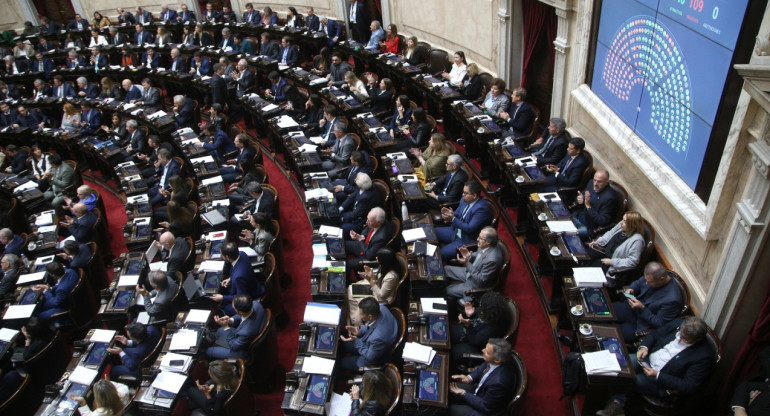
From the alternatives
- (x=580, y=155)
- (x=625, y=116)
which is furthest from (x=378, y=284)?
(x=625, y=116)

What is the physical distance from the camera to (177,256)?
278 inches

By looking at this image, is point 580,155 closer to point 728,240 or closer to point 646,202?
point 646,202

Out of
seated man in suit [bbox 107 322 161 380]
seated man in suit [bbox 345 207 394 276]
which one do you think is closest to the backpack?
seated man in suit [bbox 345 207 394 276]

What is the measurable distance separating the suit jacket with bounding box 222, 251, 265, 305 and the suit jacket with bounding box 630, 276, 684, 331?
4.20 metres

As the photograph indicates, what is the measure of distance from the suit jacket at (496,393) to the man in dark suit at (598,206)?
105 inches

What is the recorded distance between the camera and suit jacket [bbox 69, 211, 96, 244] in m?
8.12

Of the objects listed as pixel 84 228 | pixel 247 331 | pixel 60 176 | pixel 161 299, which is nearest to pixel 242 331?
pixel 247 331

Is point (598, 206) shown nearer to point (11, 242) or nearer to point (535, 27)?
point (535, 27)

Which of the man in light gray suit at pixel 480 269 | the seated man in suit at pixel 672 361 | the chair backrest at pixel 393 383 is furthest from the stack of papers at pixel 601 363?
the chair backrest at pixel 393 383

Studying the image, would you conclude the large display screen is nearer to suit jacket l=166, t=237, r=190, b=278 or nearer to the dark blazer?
the dark blazer

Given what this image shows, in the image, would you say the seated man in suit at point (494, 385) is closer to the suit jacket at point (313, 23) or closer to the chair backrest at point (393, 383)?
the chair backrest at point (393, 383)

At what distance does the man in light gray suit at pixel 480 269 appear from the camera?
588 centimetres

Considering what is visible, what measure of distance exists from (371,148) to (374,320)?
13.7 ft

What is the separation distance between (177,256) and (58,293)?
5.18 feet
